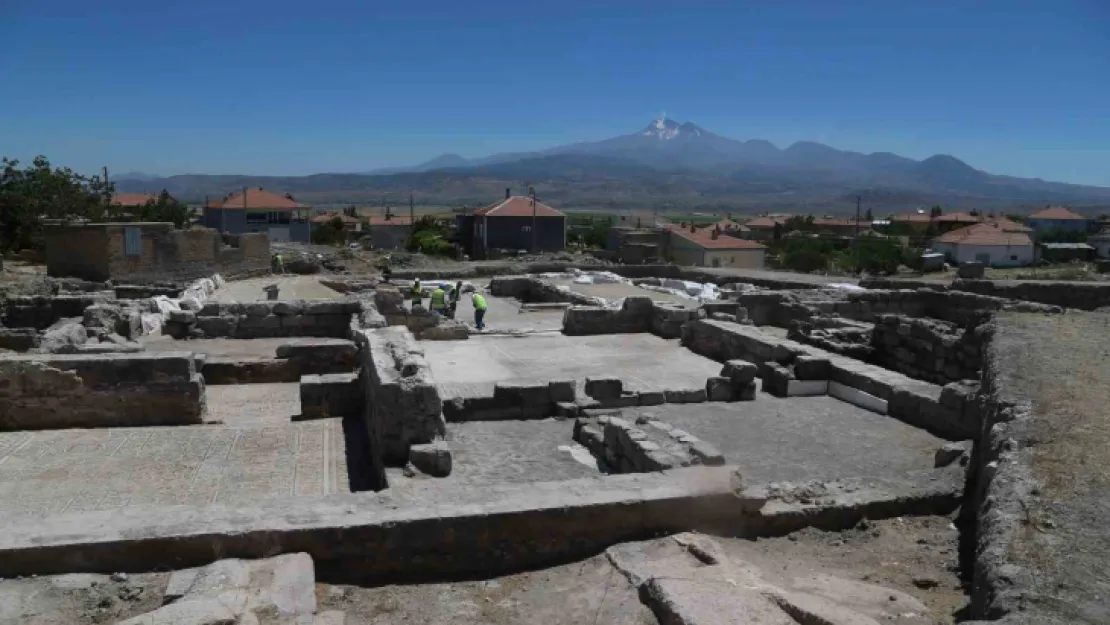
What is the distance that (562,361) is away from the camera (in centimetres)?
1455

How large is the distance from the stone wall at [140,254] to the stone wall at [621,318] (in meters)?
18.9

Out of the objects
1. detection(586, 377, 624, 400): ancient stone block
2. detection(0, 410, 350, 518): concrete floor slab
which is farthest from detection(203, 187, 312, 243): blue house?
detection(586, 377, 624, 400): ancient stone block

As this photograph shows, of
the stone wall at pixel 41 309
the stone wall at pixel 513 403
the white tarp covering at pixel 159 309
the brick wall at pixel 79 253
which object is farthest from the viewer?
the brick wall at pixel 79 253

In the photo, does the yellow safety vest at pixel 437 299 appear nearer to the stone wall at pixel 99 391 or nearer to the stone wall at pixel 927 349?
the stone wall at pixel 99 391

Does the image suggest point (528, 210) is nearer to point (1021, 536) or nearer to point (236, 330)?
point (236, 330)

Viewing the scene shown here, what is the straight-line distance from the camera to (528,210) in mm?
61188

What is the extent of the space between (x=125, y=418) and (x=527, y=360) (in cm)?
620

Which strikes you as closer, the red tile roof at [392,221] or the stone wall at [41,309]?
the stone wall at [41,309]

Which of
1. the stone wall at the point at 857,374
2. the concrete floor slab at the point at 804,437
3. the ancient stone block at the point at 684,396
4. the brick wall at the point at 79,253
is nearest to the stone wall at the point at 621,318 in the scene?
the stone wall at the point at 857,374

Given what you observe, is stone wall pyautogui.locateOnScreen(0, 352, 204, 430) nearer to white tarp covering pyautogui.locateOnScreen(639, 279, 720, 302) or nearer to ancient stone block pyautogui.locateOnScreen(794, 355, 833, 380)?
ancient stone block pyautogui.locateOnScreen(794, 355, 833, 380)

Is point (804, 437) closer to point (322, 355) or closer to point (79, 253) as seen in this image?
point (322, 355)

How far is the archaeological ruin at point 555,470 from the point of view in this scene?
5094 millimetres

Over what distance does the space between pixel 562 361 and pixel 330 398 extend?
4180 mm

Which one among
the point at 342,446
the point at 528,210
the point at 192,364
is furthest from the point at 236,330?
the point at 528,210
